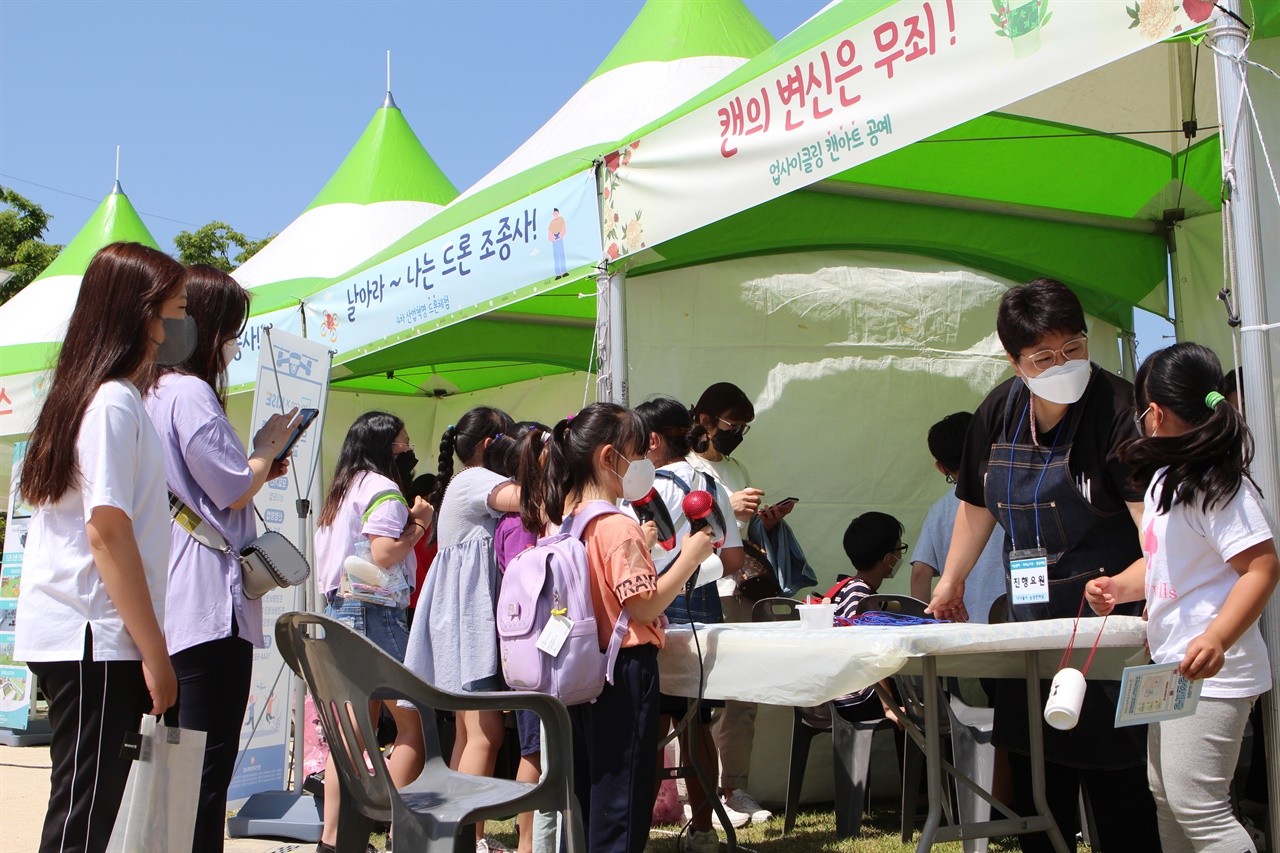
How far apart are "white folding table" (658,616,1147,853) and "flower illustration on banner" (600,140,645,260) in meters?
1.62

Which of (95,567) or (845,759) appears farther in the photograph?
(845,759)

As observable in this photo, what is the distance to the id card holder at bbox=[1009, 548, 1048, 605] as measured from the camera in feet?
8.18

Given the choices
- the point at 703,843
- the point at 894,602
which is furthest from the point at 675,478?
the point at 703,843

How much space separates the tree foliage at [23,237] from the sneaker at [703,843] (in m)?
15.7

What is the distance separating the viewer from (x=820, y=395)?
508 centimetres

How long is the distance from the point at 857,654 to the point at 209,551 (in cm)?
128

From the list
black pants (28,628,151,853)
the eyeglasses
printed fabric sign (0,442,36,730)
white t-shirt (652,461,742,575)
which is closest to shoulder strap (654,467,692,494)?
white t-shirt (652,461,742,575)

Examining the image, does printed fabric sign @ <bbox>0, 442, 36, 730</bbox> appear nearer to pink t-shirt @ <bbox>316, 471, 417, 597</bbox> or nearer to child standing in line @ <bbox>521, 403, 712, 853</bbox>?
pink t-shirt @ <bbox>316, 471, 417, 597</bbox>

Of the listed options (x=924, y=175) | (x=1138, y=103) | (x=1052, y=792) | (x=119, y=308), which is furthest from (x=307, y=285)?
(x=1052, y=792)

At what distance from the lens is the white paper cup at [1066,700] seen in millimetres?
1995

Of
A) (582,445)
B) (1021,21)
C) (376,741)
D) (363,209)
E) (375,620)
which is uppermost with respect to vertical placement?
(363,209)

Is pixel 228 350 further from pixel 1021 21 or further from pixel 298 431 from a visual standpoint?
pixel 1021 21

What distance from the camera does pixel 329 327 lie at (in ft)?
18.7

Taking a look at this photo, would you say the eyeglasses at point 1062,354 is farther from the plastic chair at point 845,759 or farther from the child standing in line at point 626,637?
the plastic chair at point 845,759
